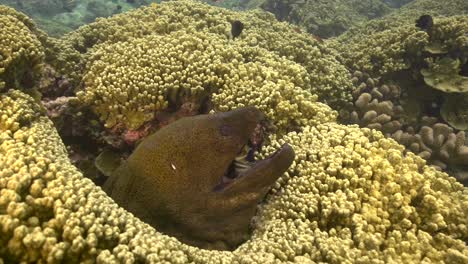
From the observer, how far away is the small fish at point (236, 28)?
6.42m

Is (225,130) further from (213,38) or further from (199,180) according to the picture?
(213,38)

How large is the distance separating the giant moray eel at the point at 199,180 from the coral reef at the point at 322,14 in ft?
38.8

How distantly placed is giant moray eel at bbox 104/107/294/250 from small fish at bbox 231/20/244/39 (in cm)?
364

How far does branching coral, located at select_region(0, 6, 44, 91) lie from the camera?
376 centimetres

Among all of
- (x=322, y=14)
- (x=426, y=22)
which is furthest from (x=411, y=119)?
(x=322, y=14)

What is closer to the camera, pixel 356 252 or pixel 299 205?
pixel 356 252

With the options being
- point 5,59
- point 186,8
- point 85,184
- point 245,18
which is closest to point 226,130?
point 85,184

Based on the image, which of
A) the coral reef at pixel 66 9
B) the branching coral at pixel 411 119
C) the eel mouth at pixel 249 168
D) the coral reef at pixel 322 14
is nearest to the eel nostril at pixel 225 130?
the eel mouth at pixel 249 168

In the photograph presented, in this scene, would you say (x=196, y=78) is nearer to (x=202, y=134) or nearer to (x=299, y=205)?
(x=202, y=134)

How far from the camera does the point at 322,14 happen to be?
47.0 feet

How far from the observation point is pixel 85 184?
2.67 metres

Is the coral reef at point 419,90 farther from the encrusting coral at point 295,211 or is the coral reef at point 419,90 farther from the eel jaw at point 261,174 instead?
the eel jaw at point 261,174

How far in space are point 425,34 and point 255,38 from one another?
3.24 metres

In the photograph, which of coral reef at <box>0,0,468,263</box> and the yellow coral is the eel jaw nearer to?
coral reef at <box>0,0,468,263</box>
